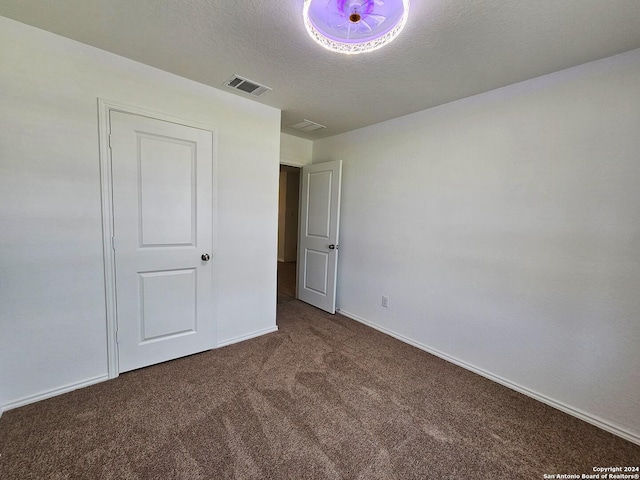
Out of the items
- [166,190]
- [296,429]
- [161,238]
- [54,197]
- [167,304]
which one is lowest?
[296,429]

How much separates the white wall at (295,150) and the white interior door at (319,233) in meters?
0.17

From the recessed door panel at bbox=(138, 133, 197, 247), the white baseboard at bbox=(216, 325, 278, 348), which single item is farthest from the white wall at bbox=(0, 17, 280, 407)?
the white baseboard at bbox=(216, 325, 278, 348)

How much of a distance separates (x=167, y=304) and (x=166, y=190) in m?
0.96

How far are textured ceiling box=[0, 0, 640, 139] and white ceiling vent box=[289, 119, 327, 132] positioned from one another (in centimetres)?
83

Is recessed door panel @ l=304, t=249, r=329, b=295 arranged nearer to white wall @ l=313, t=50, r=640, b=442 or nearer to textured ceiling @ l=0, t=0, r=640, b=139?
white wall @ l=313, t=50, r=640, b=442

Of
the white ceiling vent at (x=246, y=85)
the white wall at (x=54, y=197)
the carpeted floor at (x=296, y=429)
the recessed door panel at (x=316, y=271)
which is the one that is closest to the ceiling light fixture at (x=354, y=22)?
the white ceiling vent at (x=246, y=85)

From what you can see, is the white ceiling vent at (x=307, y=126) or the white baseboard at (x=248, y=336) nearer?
the white baseboard at (x=248, y=336)

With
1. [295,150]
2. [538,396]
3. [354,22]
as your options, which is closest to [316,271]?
[295,150]

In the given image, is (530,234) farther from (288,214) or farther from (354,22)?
(288,214)

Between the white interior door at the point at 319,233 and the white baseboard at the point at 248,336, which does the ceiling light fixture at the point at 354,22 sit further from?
the white baseboard at the point at 248,336

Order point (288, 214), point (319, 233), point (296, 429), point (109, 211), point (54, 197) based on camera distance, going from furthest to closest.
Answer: point (288, 214), point (319, 233), point (109, 211), point (54, 197), point (296, 429)

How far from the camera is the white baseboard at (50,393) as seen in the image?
178 cm

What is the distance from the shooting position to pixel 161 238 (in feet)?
7.47

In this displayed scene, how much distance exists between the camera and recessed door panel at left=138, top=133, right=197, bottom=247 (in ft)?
7.09
